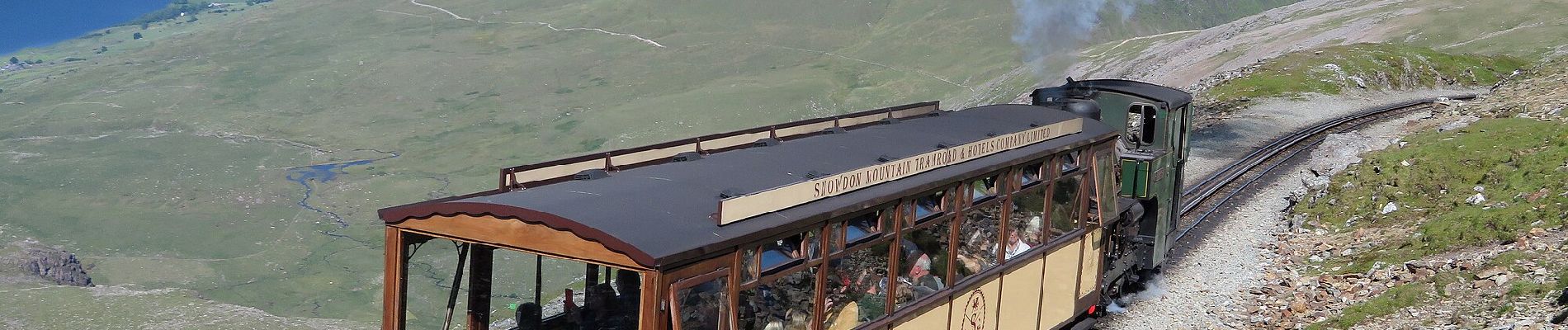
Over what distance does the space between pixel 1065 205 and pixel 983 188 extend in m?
2.07

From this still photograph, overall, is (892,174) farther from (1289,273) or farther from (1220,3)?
(1220,3)

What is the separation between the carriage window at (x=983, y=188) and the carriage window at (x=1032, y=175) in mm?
596

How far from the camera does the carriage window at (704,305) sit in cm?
708

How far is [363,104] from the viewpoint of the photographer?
142875 millimetres

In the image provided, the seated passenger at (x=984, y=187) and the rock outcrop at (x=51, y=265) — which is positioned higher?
the seated passenger at (x=984, y=187)

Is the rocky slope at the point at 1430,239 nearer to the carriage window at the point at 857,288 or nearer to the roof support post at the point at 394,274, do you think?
the carriage window at the point at 857,288

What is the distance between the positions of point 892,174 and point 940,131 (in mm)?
3046

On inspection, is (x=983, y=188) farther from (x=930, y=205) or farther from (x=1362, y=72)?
(x=1362, y=72)

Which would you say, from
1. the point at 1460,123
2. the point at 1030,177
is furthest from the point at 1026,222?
the point at 1460,123

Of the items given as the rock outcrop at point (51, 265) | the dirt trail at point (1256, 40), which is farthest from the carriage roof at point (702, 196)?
the rock outcrop at point (51, 265)

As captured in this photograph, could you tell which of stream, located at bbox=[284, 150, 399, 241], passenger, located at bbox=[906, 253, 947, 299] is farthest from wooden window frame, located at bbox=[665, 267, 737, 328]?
stream, located at bbox=[284, 150, 399, 241]

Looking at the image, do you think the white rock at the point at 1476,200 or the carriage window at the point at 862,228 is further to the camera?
the white rock at the point at 1476,200

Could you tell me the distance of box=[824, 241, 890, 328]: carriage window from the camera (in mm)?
8477

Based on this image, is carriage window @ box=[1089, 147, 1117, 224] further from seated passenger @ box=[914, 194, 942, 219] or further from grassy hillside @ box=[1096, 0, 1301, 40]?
grassy hillside @ box=[1096, 0, 1301, 40]
